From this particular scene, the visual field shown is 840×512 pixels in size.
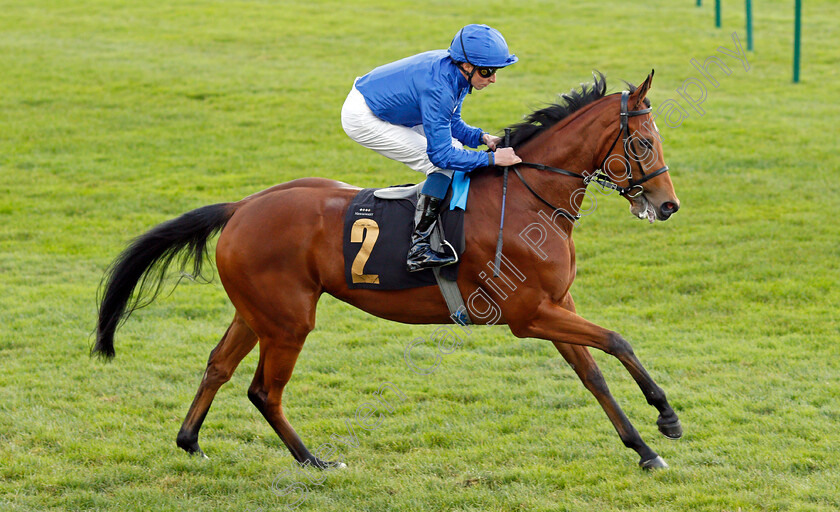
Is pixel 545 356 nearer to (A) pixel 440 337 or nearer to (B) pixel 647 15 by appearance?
(A) pixel 440 337

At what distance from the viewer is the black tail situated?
565 centimetres

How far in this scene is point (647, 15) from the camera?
2333 centimetres

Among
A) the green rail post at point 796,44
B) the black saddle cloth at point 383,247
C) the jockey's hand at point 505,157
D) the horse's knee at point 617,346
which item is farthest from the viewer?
the green rail post at point 796,44

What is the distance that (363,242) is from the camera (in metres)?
5.19

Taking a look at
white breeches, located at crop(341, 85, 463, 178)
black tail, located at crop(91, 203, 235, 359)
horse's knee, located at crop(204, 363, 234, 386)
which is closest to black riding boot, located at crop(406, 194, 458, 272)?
white breeches, located at crop(341, 85, 463, 178)

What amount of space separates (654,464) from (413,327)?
3327 millimetres

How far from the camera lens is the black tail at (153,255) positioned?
5648 millimetres

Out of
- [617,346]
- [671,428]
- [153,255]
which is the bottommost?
[671,428]

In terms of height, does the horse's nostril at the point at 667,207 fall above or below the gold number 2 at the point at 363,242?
above

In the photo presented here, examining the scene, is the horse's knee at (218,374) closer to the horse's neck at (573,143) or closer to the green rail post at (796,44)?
the horse's neck at (573,143)

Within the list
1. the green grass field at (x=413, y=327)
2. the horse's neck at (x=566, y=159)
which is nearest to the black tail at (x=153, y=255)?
the green grass field at (x=413, y=327)

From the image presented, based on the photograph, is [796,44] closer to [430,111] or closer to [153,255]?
[430,111]

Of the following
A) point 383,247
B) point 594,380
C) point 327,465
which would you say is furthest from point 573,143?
point 327,465

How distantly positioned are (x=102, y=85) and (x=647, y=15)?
14.0 metres
